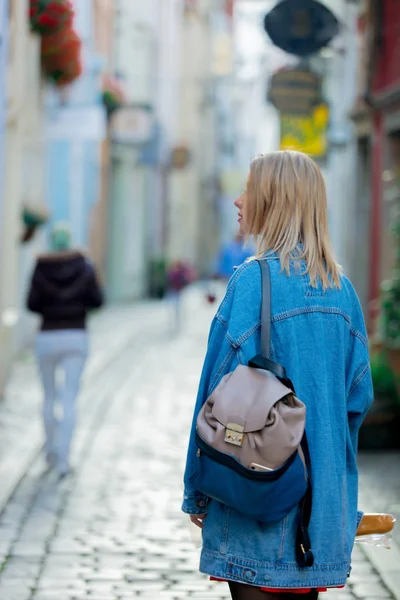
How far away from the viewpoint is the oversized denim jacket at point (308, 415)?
309 centimetres

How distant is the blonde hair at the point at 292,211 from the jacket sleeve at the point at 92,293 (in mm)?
5153

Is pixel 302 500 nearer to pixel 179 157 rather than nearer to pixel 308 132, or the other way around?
pixel 308 132

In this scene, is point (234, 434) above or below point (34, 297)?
above

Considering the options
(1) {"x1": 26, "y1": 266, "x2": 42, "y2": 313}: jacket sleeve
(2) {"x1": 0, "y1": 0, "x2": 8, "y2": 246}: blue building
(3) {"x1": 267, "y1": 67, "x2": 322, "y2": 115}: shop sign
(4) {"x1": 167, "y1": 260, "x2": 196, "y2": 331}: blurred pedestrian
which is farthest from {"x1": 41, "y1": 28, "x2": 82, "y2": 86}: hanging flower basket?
(1) {"x1": 26, "y1": 266, "x2": 42, "y2": 313}: jacket sleeve

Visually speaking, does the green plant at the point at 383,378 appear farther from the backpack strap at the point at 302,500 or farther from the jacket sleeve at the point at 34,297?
the backpack strap at the point at 302,500

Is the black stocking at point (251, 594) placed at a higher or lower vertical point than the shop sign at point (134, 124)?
lower

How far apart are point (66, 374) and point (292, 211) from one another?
17.5 feet

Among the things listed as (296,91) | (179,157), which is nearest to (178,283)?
(296,91)

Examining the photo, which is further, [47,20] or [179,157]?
[179,157]

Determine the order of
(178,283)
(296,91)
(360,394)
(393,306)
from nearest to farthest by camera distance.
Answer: (360,394) < (393,306) < (296,91) < (178,283)

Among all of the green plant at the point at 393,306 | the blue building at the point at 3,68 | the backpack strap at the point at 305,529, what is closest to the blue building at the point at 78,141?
the blue building at the point at 3,68

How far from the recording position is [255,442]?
2936 mm

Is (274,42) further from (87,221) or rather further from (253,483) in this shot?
(87,221)

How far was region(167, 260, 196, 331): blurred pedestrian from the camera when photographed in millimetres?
22330
